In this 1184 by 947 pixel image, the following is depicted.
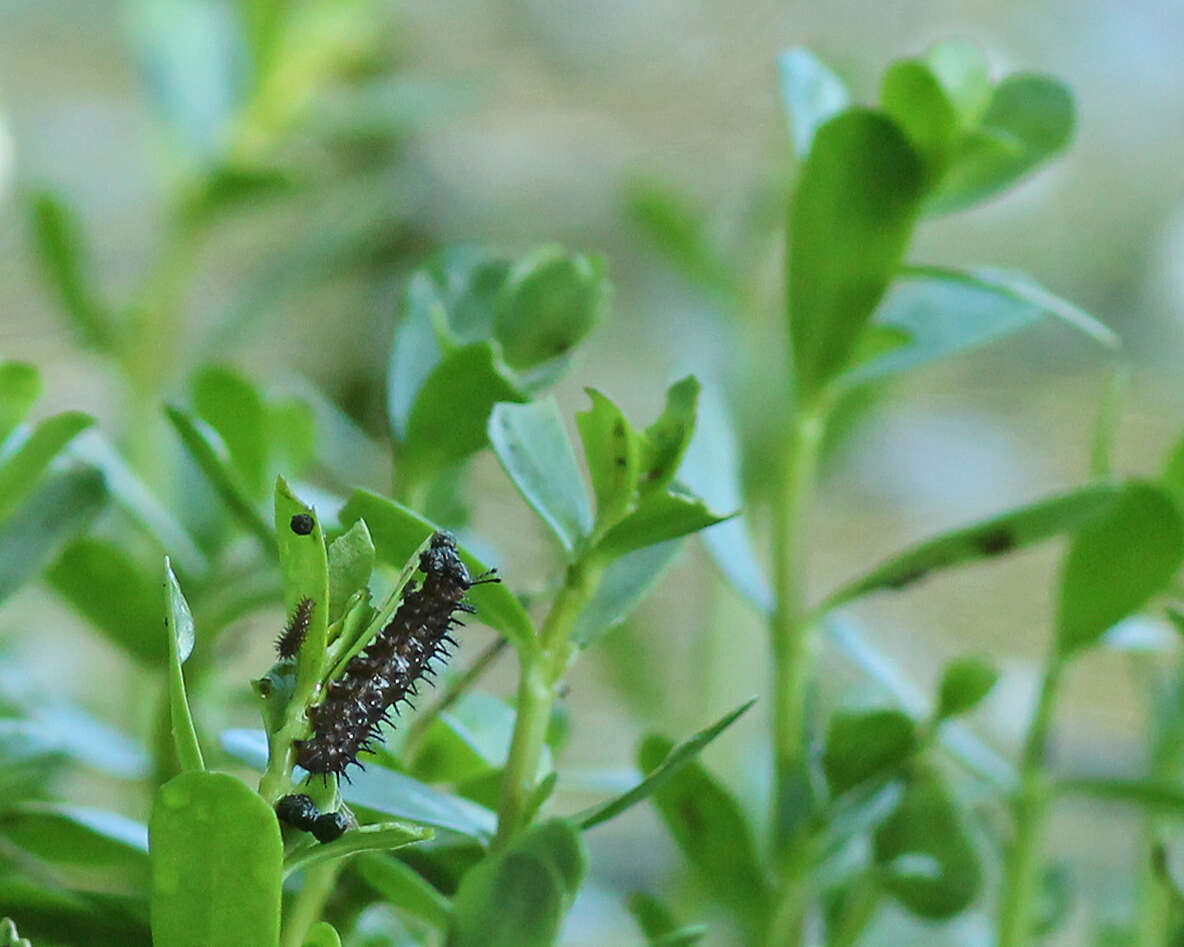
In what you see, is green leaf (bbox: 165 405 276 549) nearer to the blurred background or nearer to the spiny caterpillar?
the spiny caterpillar

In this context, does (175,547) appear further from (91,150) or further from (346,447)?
(91,150)

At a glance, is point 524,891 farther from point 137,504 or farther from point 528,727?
point 137,504

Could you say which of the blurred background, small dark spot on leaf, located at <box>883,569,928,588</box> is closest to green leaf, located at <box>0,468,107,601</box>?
small dark spot on leaf, located at <box>883,569,928,588</box>

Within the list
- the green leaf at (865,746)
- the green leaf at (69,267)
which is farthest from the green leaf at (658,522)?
the green leaf at (69,267)

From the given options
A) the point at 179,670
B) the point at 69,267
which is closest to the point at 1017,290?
the point at 179,670

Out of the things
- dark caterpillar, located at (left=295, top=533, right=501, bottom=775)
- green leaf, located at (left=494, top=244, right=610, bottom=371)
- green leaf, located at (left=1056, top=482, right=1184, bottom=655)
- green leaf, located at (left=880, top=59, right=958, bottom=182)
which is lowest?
green leaf, located at (left=1056, top=482, right=1184, bottom=655)

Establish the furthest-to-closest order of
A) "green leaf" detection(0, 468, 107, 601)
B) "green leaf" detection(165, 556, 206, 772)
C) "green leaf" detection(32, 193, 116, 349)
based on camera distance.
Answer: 1. "green leaf" detection(32, 193, 116, 349)
2. "green leaf" detection(0, 468, 107, 601)
3. "green leaf" detection(165, 556, 206, 772)

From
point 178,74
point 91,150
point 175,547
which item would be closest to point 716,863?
point 175,547

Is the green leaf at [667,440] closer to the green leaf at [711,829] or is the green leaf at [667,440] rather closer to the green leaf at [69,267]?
the green leaf at [711,829]
